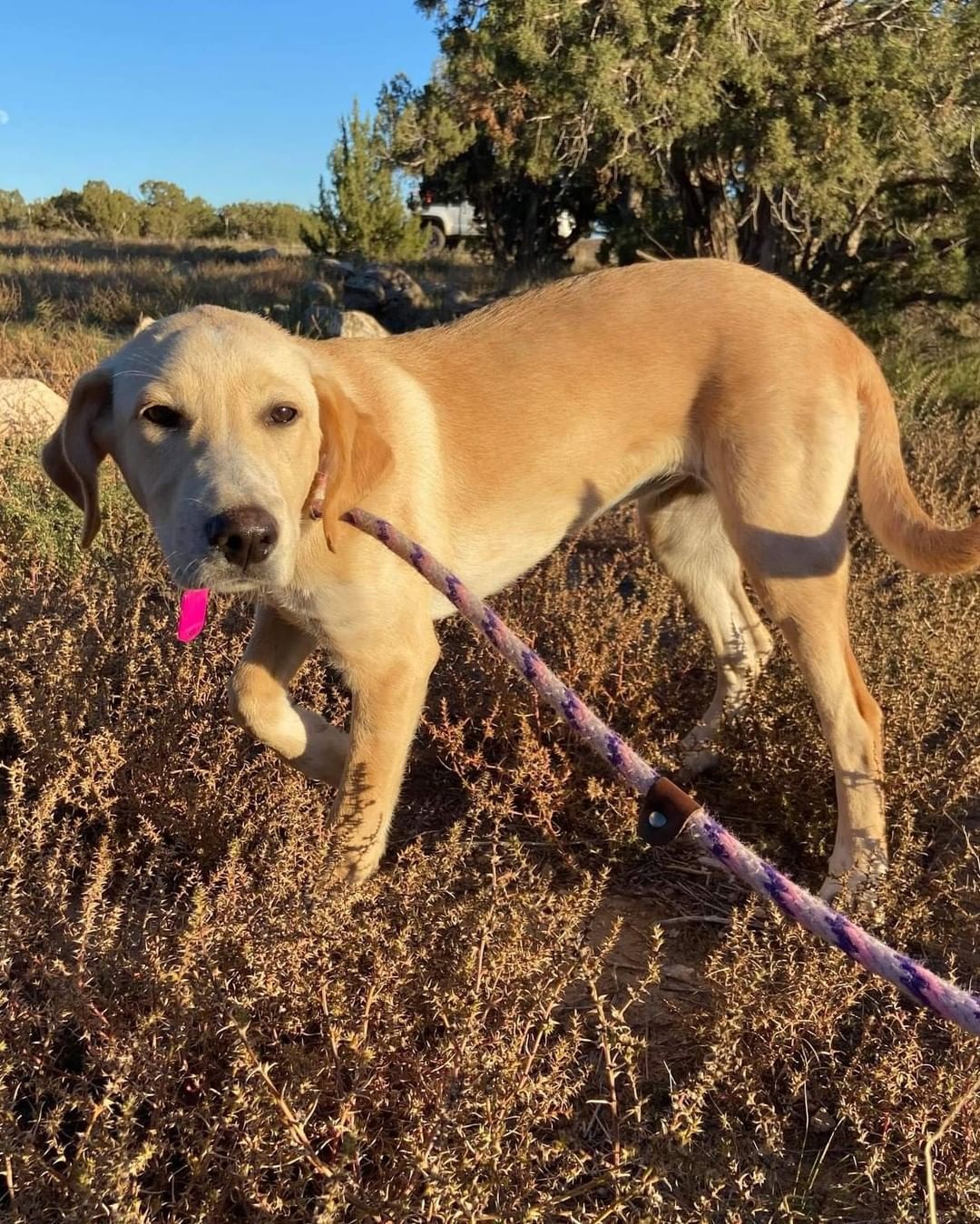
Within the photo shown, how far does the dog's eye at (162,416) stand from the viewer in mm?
2162

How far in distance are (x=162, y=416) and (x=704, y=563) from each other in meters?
2.08

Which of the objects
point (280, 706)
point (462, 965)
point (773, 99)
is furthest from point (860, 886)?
point (773, 99)

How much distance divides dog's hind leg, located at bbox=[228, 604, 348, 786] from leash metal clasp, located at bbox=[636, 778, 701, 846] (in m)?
1.07

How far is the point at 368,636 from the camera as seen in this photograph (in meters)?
2.42

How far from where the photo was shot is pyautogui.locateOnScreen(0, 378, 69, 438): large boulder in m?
4.97

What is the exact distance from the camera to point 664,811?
5.71 feet

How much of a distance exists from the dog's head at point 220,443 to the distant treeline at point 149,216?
3022 centimetres

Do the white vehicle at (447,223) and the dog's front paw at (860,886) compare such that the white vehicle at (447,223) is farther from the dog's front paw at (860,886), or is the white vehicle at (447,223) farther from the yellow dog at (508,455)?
the dog's front paw at (860,886)

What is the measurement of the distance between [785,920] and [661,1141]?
1.90 feet

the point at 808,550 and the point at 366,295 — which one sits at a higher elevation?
the point at 366,295

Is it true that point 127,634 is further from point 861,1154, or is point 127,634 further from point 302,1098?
point 861,1154

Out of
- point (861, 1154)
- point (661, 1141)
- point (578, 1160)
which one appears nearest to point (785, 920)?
point (861, 1154)

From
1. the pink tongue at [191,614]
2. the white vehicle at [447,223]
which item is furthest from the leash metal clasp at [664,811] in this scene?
the white vehicle at [447,223]

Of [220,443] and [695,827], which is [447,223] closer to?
[220,443]
